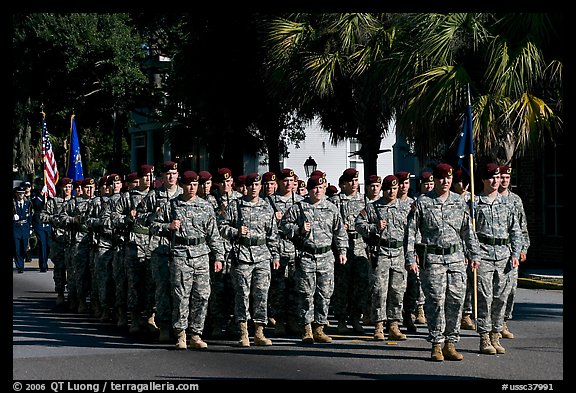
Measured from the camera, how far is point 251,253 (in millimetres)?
12664

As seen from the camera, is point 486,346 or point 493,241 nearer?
point 486,346

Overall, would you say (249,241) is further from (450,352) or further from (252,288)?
(450,352)

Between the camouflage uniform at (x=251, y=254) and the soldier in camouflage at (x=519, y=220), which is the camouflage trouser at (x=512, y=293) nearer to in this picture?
the soldier in camouflage at (x=519, y=220)

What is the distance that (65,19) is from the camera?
1447 inches

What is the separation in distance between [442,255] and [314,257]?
1959 mm

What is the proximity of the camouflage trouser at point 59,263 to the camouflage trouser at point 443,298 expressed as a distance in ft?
25.4

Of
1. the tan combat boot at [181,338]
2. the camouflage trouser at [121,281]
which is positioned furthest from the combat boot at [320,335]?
the camouflage trouser at [121,281]

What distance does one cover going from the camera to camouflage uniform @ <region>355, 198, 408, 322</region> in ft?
42.9

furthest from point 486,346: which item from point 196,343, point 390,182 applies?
point 196,343

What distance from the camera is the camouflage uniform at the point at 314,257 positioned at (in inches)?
502

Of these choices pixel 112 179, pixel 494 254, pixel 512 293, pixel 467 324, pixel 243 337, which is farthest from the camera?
pixel 112 179

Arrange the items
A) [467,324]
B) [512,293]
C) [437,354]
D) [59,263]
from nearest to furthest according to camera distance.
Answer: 1. [437,354]
2. [512,293]
3. [467,324]
4. [59,263]

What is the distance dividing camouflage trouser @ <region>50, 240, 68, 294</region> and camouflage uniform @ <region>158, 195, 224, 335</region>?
5.40 metres

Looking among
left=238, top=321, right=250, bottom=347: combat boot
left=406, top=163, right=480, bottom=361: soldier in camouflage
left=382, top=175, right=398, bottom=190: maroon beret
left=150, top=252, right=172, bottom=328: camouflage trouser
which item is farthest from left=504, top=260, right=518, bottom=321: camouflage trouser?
left=150, top=252, right=172, bottom=328: camouflage trouser
